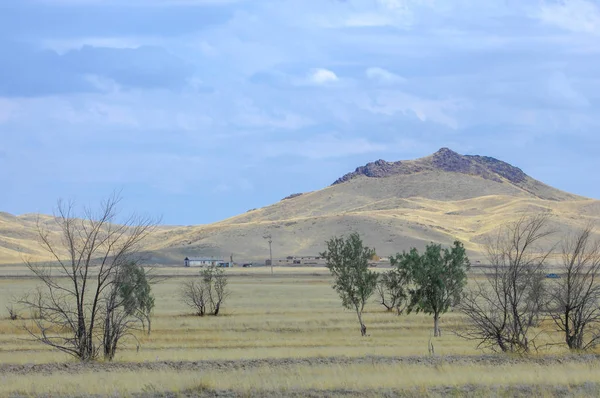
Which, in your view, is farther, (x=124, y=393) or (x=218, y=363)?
(x=218, y=363)

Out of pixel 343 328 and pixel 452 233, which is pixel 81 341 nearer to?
pixel 343 328

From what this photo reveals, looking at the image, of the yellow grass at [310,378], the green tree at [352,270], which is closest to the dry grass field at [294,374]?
the yellow grass at [310,378]

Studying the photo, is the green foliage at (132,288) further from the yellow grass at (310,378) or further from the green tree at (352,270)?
the green tree at (352,270)

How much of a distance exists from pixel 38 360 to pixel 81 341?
3.23 metres

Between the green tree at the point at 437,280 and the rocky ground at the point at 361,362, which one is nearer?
the rocky ground at the point at 361,362

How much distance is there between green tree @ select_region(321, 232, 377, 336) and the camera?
44.6 m

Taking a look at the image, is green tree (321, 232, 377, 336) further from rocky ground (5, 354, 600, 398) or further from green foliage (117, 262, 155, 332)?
rocky ground (5, 354, 600, 398)

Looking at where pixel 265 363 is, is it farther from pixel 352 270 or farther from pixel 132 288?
pixel 352 270

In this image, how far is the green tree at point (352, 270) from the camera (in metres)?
44.6

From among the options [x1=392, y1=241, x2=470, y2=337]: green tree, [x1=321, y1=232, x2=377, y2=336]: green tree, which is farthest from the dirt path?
[x1=321, y1=232, x2=377, y2=336]: green tree

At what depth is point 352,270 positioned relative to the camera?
44.9 m

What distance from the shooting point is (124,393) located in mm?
14984

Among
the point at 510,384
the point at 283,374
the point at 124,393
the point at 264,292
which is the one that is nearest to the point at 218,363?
the point at 283,374

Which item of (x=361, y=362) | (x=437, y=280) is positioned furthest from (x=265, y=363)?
(x=437, y=280)
